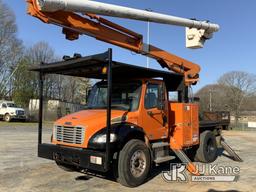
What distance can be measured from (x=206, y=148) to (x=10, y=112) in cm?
3072

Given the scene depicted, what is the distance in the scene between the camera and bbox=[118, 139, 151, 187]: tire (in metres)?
7.20

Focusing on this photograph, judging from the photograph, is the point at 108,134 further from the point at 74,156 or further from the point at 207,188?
the point at 207,188

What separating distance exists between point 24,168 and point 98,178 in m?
2.42

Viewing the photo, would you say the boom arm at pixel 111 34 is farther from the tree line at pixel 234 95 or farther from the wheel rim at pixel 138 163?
the tree line at pixel 234 95

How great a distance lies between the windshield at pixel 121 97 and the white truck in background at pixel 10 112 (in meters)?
30.4

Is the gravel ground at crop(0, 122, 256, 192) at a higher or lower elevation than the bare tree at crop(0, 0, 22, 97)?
lower

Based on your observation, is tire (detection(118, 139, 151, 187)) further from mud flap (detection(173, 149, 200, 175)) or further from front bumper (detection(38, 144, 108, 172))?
mud flap (detection(173, 149, 200, 175))

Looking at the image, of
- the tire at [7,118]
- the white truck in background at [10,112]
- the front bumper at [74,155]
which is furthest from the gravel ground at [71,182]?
the tire at [7,118]

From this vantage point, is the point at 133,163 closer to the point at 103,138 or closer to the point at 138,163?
the point at 138,163

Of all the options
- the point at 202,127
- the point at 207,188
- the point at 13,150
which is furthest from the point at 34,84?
the point at 207,188

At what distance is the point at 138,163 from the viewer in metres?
7.64

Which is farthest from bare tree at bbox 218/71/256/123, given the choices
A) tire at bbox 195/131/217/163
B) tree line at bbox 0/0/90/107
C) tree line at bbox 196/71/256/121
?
tire at bbox 195/131/217/163

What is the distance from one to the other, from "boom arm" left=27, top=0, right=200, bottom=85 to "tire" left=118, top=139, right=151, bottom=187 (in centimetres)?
293

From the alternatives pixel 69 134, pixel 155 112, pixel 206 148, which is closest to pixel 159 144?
pixel 155 112
